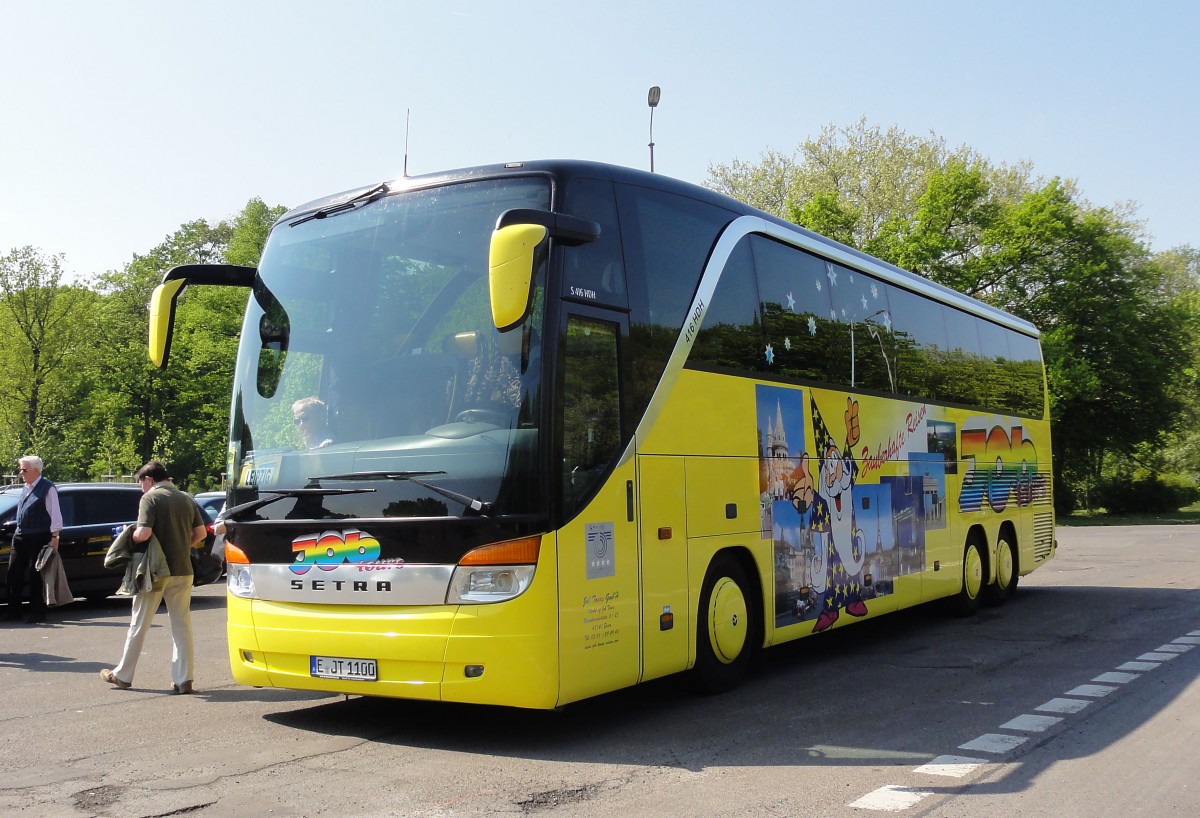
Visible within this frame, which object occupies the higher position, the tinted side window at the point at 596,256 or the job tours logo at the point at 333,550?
the tinted side window at the point at 596,256

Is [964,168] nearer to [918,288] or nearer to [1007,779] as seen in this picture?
[918,288]

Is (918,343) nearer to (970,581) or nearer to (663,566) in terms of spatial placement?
(970,581)

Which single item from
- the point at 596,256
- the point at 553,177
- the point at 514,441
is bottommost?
the point at 514,441

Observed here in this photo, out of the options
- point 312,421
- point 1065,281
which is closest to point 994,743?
point 312,421

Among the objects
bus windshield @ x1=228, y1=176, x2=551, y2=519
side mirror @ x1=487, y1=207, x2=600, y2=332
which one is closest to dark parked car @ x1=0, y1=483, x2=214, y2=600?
bus windshield @ x1=228, y1=176, x2=551, y2=519

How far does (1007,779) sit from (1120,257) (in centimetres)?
4692

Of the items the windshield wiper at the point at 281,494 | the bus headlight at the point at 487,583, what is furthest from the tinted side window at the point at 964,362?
the windshield wiper at the point at 281,494

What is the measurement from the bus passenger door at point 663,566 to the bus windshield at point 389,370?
50.4 inches

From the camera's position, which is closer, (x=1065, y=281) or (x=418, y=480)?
(x=418, y=480)

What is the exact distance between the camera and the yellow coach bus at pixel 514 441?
692 cm

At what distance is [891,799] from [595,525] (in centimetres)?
248

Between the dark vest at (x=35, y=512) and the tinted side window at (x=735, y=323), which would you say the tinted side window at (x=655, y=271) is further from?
the dark vest at (x=35, y=512)

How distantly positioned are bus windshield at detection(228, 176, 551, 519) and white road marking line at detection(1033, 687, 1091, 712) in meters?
4.22

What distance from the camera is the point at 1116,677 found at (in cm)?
972
